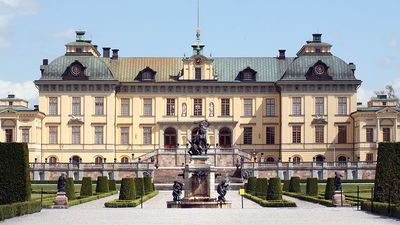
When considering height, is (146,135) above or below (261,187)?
above

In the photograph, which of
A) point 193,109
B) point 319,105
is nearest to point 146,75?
point 193,109

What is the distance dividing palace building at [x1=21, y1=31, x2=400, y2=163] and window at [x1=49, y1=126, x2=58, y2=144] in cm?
8

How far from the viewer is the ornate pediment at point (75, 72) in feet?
243

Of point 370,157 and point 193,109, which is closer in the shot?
point 370,157

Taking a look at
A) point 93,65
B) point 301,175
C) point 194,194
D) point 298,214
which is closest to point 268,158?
point 301,175

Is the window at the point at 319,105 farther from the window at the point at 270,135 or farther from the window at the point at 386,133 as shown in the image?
the window at the point at 386,133

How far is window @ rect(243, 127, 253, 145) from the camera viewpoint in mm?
75750

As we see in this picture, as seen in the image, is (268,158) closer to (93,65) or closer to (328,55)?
(328,55)

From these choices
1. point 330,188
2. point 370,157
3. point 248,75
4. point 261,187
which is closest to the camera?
point 330,188

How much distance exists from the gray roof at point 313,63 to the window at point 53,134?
59.0 ft

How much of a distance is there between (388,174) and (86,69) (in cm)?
4459

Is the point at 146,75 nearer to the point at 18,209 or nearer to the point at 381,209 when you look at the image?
the point at 18,209

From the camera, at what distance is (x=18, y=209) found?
99.5ft

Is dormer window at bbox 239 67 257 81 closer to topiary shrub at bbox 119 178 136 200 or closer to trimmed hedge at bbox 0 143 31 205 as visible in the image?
topiary shrub at bbox 119 178 136 200
